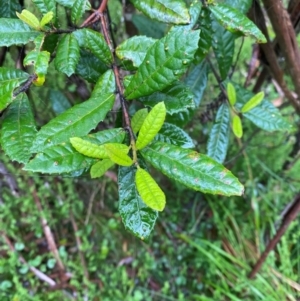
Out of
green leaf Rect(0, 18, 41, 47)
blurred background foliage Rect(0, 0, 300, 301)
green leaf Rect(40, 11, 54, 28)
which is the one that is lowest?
blurred background foliage Rect(0, 0, 300, 301)

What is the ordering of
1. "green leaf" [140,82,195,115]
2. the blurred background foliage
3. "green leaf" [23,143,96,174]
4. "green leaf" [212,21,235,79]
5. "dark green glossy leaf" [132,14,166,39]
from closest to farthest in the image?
"green leaf" [23,143,96,174]
"green leaf" [140,82,195,115]
"green leaf" [212,21,235,79]
"dark green glossy leaf" [132,14,166,39]
the blurred background foliage

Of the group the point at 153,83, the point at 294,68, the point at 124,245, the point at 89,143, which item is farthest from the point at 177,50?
the point at 124,245

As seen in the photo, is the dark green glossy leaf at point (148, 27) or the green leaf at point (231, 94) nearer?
the green leaf at point (231, 94)

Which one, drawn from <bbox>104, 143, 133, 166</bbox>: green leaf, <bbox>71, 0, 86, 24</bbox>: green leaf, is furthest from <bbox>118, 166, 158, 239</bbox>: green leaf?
<bbox>71, 0, 86, 24</bbox>: green leaf

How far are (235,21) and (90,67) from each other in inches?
9.5

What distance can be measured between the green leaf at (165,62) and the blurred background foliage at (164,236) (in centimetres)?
68

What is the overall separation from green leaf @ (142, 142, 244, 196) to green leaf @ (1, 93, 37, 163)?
159 mm

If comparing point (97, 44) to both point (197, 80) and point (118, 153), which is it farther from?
point (197, 80)

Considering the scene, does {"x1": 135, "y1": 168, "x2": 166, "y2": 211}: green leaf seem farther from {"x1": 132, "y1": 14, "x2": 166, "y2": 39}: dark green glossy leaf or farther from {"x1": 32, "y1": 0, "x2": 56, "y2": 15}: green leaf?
{"x1": 132, "y1": 14, "x2": 166, "y2": 39}: dark green glossy leaf

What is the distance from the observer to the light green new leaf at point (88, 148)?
43 cm

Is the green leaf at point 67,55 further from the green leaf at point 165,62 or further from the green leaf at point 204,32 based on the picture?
the green leaf at point 204,32

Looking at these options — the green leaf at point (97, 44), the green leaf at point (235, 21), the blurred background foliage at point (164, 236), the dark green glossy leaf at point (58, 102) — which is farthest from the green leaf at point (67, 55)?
the blurred background foliage at point (164, 236)

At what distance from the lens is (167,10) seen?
0.53 meters

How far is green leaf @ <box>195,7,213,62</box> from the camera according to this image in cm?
61
